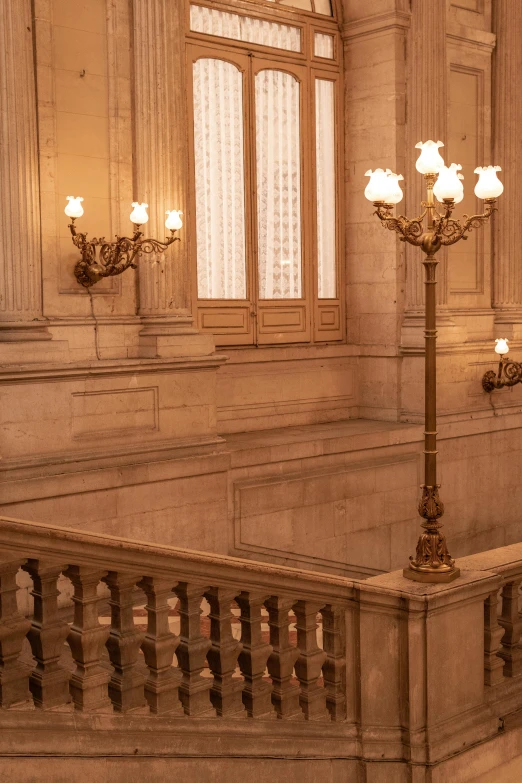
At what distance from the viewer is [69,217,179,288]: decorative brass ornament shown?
359 inches

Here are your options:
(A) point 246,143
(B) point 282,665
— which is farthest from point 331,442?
(B) point 282,665

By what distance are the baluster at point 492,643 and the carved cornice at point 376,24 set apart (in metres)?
8.37

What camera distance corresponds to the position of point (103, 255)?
9.30m

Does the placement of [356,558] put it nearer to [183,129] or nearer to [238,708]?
[183,129]

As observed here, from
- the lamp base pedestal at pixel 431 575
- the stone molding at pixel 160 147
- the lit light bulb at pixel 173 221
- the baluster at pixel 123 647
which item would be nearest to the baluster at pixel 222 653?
the baluster at pixel 123 647

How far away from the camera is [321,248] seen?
12.7 m

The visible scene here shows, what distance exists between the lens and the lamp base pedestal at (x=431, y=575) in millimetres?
5715

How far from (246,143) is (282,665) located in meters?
7.77

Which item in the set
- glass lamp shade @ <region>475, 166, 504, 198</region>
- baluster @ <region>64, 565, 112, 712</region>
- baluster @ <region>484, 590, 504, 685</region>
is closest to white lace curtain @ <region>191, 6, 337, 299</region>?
glass lamp shade @ <region>475, 166, 504, 198</region>

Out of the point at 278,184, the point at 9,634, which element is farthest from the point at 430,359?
the point at 278,184

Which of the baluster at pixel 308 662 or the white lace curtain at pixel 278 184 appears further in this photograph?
the white lace curtain at pixel 278 184

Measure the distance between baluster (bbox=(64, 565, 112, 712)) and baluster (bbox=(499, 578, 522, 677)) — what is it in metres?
2.57

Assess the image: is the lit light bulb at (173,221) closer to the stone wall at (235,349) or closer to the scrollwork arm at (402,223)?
the stone wall at (235,349)

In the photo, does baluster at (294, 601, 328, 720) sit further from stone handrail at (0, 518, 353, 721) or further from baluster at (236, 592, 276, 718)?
baluster at (236, 592, 276, 718)
